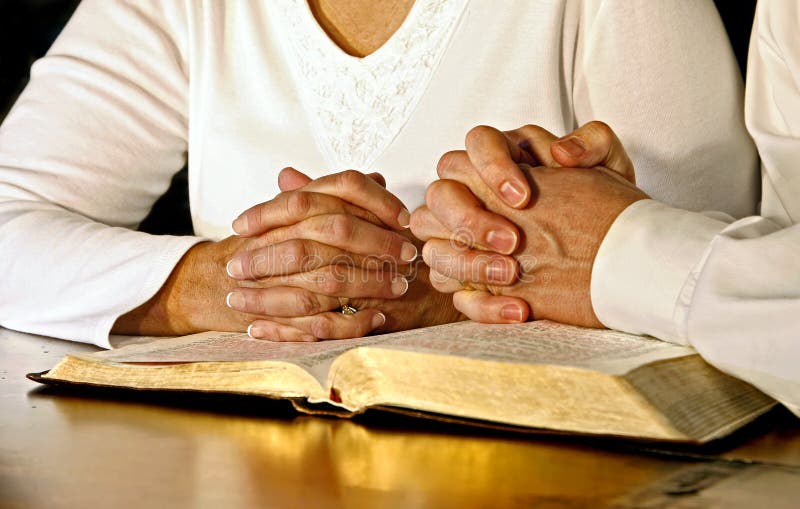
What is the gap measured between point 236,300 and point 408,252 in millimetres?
210

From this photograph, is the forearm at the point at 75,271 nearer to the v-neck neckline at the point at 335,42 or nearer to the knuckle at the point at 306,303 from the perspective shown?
the knuckle at the point at 306,303

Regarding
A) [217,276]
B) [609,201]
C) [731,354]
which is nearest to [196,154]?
[217,276]

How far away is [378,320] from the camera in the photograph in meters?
1.09

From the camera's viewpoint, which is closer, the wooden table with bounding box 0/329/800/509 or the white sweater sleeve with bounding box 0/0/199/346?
the wooden table with bounding box 0/329/800/509

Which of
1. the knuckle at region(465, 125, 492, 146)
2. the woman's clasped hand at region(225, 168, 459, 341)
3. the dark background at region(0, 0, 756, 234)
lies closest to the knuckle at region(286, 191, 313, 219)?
the woman's clasped hand at region(225, 168, 459, 341)

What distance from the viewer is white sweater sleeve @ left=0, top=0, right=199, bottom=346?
53.1 inches

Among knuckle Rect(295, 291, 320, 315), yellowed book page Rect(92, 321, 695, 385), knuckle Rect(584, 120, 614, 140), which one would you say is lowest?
yellowed book page Rect(92, 321, 695, 385)

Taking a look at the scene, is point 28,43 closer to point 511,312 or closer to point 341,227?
point 341,227

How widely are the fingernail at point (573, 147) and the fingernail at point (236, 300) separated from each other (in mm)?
407

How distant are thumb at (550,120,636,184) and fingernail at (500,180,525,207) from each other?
68 mm

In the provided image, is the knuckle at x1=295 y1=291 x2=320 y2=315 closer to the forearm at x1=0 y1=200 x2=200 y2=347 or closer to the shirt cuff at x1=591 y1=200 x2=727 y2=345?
the forearm at x1=0 y1=200 x2=200 y2=347

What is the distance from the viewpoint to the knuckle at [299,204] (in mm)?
1100

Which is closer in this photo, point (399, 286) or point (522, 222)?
point (522, 222)

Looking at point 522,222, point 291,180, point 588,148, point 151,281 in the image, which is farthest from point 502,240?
point 151,281
